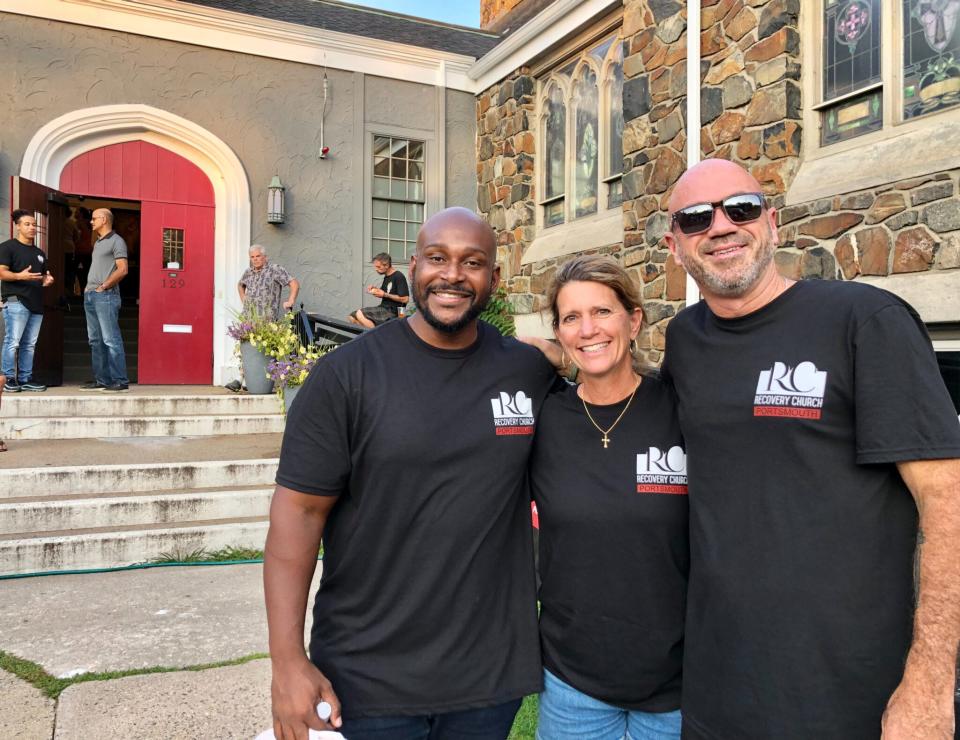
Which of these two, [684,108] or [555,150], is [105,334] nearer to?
[555,150]

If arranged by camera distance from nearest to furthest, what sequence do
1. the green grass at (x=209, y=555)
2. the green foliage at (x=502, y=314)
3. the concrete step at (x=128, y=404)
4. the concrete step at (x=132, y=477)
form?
1. the green grass at (x=209, y=555)
2. the concrete step at (x=132, y=477)
3. the concrete step at (x=128, y=404)
4. the green foliage at (x=502, y=314)

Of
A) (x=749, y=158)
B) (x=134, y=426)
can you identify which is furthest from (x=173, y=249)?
(x=749, y=158)

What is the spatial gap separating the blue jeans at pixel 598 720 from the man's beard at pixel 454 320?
2.95 feet

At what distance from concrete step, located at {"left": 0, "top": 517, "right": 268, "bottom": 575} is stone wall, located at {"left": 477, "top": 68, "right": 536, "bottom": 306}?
5.52m

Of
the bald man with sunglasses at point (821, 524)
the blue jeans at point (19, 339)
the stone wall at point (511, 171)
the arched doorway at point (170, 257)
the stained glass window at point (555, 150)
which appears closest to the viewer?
the bald man with sunglasses at point (821, 524)

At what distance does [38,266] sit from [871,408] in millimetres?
8450

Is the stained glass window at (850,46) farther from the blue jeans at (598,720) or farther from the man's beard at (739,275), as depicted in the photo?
the blue jeans at (598,720)

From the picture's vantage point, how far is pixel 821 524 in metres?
1.43

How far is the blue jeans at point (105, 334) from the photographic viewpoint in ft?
26.3

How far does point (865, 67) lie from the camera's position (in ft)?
18.6

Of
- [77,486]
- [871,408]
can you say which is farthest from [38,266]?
[871,408]

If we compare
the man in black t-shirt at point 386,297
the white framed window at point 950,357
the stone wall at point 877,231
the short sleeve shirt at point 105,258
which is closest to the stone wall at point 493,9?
the man in black t-shirt at point 386,297

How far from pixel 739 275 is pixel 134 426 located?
649 centimetres

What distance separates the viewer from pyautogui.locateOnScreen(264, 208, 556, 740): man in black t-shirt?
1658 millimetres
